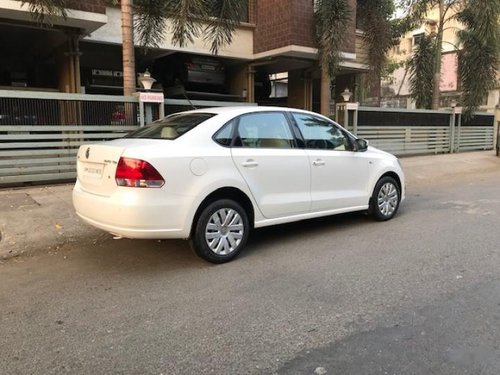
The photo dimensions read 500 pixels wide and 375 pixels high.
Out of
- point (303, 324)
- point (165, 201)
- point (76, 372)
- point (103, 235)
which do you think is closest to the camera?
A: point (76, 372)

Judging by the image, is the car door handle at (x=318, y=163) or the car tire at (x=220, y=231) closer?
the car tire at (x=220, y=231)

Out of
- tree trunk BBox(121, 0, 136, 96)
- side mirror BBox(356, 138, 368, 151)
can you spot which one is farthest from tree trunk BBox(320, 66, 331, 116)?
side mirror BBox(356, 138, 368, 151)

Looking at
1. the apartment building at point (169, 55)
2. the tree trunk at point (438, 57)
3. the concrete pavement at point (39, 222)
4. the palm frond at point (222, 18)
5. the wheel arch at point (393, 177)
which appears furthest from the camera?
the tree trunk at point (438, 57)

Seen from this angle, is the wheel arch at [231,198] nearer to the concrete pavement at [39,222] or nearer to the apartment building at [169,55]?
the concrete pavement at [39,222]

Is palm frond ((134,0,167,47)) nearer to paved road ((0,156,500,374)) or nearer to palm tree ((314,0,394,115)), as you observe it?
palm tree ((314,0,394,115))

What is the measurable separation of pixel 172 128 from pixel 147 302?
2.08 meters

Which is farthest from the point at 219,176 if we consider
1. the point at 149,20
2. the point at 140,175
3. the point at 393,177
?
the point at 149,20

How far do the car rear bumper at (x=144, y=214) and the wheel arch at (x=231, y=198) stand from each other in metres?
0.19

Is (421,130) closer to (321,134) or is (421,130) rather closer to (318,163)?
(321,134)

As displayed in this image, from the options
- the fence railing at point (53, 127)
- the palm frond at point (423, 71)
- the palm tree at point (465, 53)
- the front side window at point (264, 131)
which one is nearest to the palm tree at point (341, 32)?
the palm tree at point (465, 53)

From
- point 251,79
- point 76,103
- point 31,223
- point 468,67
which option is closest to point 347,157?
point 31,223

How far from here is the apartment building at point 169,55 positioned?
1227 cm

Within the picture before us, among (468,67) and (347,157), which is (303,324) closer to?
(347,157)

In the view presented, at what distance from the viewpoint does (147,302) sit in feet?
Result: 13.8
